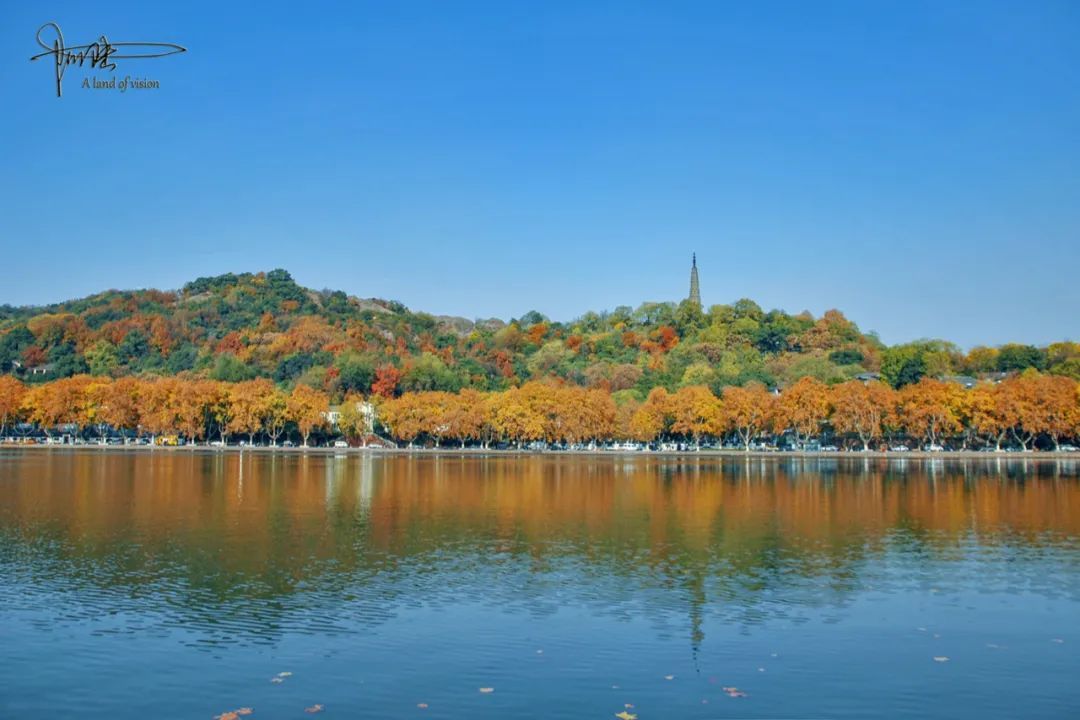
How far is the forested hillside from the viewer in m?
125

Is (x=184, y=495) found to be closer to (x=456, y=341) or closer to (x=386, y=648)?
(x=386, y=648)

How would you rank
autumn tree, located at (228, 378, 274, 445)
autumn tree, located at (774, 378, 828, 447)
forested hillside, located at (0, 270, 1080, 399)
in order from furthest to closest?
1. forested hillside, located at (0, 270, 1080, 399)
2. autumn tree, located at (228, 378, 274, 445)
3. autumn tree, located at (774, 378, 828, 447)

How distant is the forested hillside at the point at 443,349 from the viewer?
125375mm

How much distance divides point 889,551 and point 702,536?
16.8ft

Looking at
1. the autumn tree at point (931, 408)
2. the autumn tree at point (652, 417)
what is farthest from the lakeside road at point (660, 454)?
the autumn tree at point (652, 417)

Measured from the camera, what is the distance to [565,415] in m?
101

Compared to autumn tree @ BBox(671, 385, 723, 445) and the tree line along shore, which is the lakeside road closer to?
the tree line along shore

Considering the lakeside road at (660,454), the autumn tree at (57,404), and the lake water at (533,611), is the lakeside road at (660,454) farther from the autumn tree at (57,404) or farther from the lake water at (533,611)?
the lake water at (533,611)

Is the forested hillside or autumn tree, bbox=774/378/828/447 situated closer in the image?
autumn tree, bbox=774/378/828/447

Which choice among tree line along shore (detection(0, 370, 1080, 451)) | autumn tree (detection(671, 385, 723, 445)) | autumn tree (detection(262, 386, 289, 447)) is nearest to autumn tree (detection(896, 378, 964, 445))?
tree line along shore (detection(0, 370, 1080, 451))

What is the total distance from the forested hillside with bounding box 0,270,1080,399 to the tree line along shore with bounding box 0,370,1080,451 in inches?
553

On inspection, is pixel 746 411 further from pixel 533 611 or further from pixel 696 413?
pixel 533 611

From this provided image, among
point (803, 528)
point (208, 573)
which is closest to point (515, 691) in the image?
point (208, 573)

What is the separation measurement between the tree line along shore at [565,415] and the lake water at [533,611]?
5664 cm
